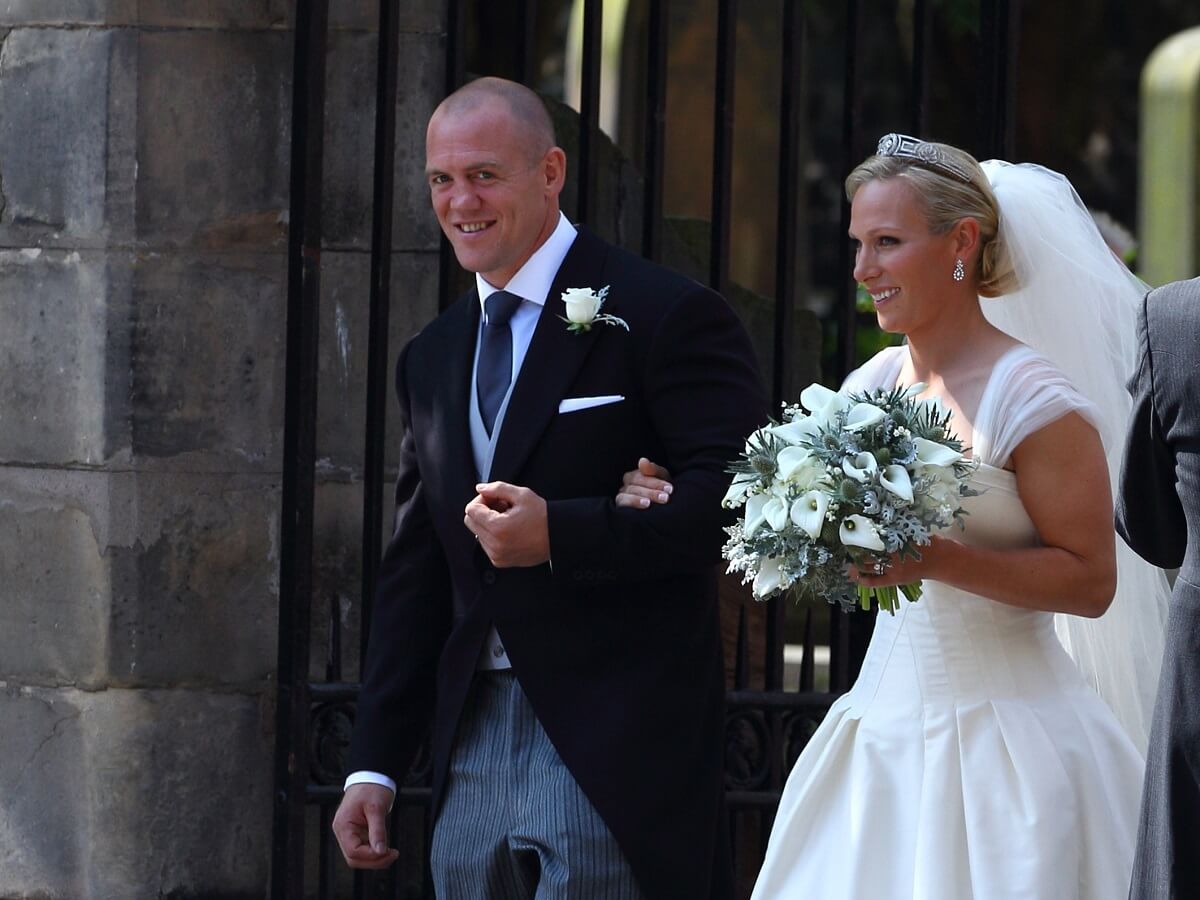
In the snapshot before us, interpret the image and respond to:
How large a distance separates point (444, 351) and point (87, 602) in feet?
5.10

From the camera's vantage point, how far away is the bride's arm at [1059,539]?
3.31 m

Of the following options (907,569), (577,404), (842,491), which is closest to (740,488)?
(842,491)

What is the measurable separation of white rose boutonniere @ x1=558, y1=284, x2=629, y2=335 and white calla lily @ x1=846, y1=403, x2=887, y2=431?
0.54 m

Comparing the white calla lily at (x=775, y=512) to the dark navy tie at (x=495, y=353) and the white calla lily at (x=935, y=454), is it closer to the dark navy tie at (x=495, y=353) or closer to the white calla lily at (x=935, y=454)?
the white calla lily at (x=935, y=454)

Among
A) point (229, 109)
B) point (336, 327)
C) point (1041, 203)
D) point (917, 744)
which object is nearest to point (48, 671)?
point (336, 327)

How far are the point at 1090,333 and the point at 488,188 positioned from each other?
117 cm

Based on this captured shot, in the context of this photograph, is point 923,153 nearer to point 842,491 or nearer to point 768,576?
point 842,491

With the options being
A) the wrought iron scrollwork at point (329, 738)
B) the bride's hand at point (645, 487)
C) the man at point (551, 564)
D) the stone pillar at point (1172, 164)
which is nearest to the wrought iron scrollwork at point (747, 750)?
the wrought iron scrollwork at point (329, 738)

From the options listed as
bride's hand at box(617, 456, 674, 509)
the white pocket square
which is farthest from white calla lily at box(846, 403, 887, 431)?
the white pocket square

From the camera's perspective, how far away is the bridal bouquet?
3082 mm

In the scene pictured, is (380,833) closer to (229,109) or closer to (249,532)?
(249,532)

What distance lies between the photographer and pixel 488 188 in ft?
11.8

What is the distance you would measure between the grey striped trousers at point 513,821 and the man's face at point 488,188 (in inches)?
30.1

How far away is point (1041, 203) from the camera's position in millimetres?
3676
